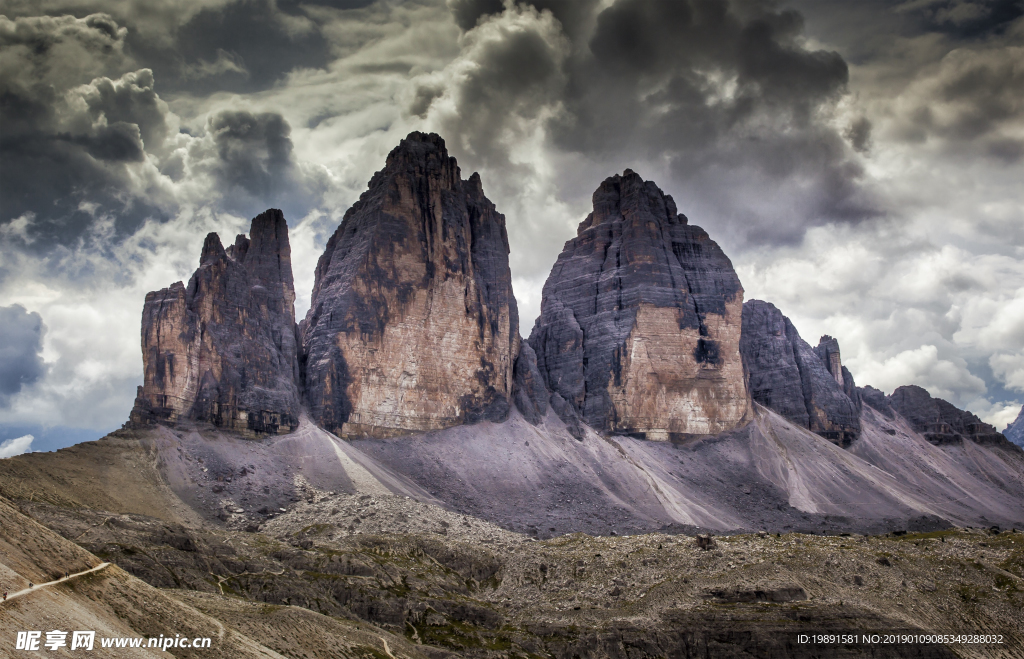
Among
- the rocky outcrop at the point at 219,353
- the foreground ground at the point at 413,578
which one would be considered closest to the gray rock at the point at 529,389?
the rocky outcrop at the point at 219,353

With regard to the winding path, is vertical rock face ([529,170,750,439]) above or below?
above

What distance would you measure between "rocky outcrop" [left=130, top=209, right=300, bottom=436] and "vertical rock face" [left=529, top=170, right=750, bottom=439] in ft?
191

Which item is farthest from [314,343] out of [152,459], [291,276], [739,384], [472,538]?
[739,384]

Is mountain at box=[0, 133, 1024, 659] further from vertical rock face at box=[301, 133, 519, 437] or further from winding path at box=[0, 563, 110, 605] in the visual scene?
vertical rock face at box=[301, 133, 519, 437]

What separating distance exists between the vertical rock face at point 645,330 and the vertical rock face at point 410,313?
17888 millimetres

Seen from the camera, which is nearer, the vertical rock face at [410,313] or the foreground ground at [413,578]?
the foreground ground at [413,578]

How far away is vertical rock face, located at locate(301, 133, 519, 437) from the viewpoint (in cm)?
13725

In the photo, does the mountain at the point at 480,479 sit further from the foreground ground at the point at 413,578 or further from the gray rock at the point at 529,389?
the gray rock at the point at 529,389

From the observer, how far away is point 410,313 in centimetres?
14475

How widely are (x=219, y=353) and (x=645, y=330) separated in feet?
295

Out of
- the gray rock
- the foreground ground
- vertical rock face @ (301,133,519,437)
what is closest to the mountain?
the foreground ground

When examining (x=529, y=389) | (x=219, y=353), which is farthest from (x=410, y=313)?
(x=219, y=353)

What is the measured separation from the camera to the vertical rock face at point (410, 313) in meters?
137

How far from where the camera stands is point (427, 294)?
14750 centimetres
